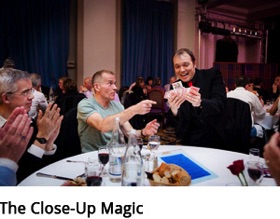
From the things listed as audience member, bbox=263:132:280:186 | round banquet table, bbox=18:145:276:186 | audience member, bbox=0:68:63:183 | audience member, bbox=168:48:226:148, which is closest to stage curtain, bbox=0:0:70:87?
audience member, bbox=168:48:226:148

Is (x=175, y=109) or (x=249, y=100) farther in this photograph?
(x=249, y=100)

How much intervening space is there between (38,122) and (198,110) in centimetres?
100

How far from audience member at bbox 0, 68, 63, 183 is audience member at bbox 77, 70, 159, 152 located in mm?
342

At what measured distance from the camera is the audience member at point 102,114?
1657 mm

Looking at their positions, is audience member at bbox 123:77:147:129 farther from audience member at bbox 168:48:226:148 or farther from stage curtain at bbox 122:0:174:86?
audience member at bbox 168:48:226:148

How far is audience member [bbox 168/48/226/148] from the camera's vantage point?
6.10 ft

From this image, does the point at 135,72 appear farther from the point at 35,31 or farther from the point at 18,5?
the point at 18,5

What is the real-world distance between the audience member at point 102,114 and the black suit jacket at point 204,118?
31 centimetres

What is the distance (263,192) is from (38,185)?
2.61ft

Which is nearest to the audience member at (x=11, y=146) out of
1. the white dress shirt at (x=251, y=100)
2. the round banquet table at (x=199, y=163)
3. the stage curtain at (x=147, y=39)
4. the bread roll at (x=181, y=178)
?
the round banquet table at (x=199, y=163)

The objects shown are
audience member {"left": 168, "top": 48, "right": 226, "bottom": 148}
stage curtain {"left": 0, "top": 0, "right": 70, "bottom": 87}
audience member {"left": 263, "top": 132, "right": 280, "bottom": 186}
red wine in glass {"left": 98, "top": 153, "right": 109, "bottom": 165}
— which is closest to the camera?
audience member {"left": 263, "top": 132, "right": 280, "bottom": 186}

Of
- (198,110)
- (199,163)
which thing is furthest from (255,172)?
(198,110)

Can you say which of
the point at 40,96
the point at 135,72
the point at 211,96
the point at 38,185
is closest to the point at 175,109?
the point at 211,96

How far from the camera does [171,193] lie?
985 millimetres
